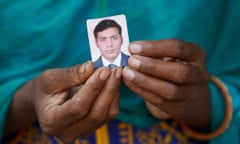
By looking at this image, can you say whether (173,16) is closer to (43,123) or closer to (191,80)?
(191,80)

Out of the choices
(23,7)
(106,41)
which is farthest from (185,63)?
(23,7)

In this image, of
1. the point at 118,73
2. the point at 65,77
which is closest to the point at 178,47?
the point at 118,73

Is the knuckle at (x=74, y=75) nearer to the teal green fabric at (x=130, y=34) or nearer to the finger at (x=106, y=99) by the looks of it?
the finger at (x=106, y=99)

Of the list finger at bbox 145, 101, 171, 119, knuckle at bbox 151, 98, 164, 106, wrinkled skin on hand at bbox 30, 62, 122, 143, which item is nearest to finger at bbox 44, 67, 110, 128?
wrinkled skin on hand at bbox 30, 62, 122, 143

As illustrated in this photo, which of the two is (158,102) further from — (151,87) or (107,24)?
(107,24)

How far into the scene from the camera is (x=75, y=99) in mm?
1122

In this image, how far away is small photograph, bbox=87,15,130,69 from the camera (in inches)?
44.4

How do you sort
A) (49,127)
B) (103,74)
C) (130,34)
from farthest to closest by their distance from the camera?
(130,34), (49,127), (103,74)

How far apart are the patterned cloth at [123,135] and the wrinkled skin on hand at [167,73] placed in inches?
6.7

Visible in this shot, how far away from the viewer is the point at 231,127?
1.39 metres

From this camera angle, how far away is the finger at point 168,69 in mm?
1095

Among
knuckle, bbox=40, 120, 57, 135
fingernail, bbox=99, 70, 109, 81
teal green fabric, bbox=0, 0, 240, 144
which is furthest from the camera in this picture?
teal green fabric, bbox=0, 0, 240, 144

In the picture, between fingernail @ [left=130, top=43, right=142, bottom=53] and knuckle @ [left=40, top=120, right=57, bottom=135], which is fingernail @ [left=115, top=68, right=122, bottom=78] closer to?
fingernail @ [left=130, top=43, right=142, bottom=53]

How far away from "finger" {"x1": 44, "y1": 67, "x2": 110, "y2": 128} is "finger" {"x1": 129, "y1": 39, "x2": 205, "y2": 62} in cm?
7
